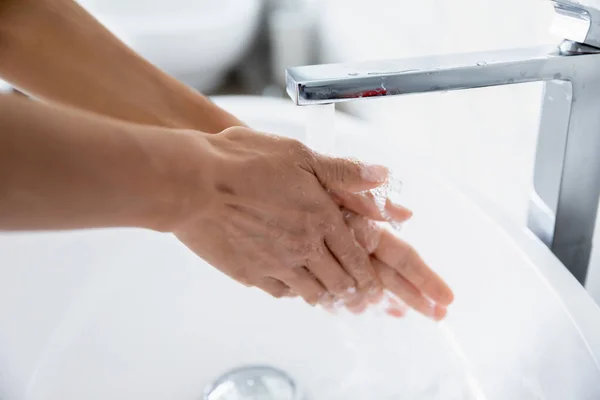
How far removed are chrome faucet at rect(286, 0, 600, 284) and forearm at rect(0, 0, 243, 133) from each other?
25cm

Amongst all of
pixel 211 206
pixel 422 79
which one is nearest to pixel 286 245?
pixel 211 206

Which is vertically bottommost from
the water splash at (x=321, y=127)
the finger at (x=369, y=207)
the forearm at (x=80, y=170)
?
the finger at (x=369, y=207)

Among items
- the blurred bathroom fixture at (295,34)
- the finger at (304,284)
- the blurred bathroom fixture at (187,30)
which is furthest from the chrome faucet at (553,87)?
the blurred bathroom fixture at (187,30)

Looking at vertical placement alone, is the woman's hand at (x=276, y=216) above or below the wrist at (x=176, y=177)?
below

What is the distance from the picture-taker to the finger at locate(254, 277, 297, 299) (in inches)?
25.3

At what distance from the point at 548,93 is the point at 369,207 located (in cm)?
20

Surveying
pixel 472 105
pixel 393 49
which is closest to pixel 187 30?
pixel 393 49

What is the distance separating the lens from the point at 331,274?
65cm

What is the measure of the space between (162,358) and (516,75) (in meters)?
0.45

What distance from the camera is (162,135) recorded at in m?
0.47

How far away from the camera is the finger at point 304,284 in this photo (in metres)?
0.64

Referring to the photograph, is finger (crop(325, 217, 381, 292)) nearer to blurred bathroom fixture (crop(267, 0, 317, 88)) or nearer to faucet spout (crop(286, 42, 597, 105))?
faucet spout (crop(286, 42, 597, 105))

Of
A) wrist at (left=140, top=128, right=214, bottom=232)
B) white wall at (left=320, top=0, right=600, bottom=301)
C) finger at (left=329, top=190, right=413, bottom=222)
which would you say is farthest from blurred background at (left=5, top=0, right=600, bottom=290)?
wrist at (left=140, top=128, right=214, bottom=232)

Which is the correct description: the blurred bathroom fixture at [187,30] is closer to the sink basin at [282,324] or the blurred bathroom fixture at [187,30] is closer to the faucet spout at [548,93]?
the sink basin at [282,324]
